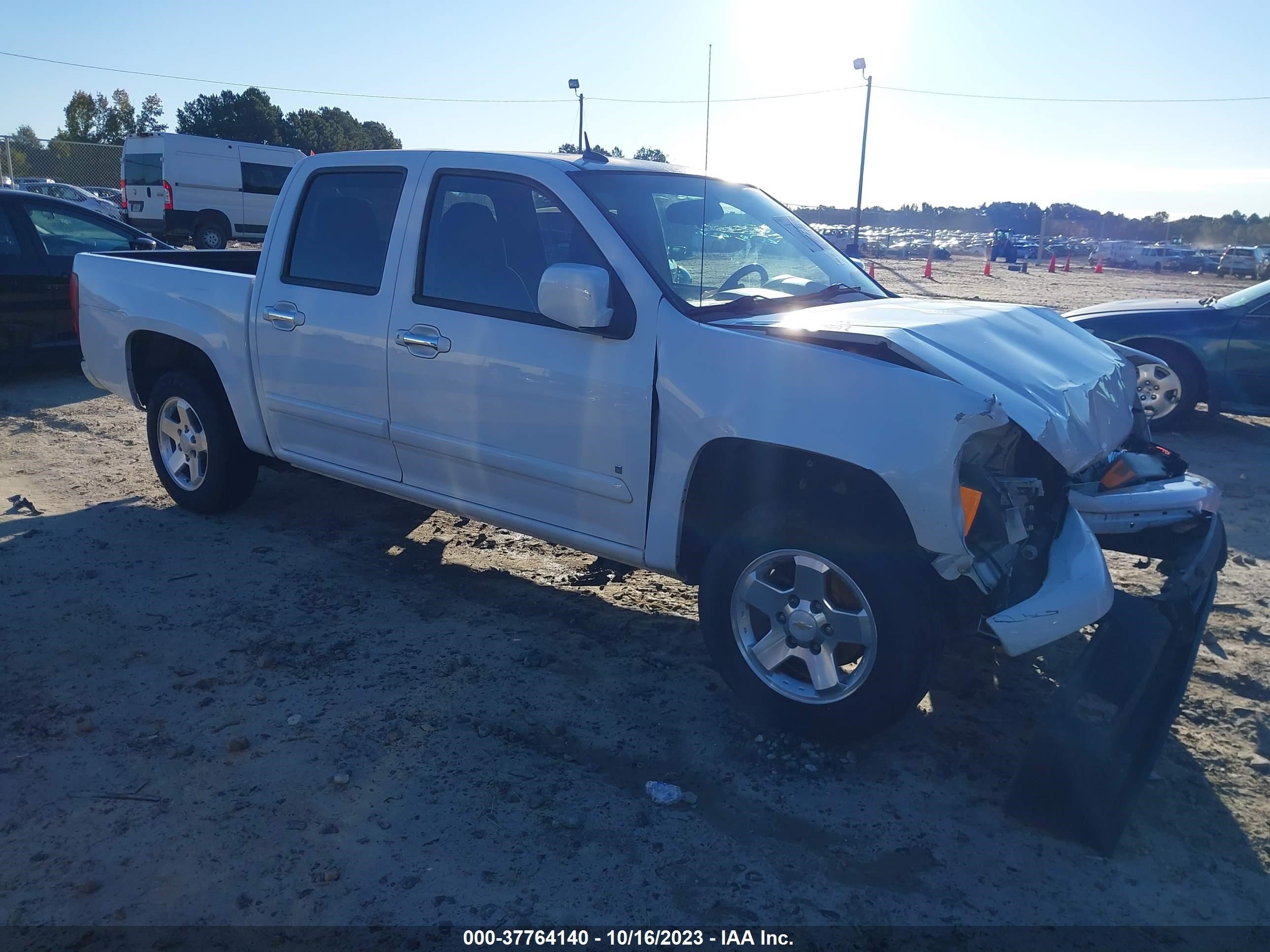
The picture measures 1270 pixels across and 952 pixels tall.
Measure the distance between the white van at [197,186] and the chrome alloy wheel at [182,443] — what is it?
18.4 metres

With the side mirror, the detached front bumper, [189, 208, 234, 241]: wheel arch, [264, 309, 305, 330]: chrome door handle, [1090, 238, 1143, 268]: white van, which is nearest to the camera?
the detached front bumper

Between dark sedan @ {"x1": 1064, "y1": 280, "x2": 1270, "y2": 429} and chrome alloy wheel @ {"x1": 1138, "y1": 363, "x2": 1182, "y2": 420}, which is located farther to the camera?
chrome alloy wheel @ {"x1": 1138, "y1": 363, "x2": 1182, "y2": 420}

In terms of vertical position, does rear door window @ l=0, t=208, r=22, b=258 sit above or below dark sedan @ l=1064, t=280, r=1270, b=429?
above

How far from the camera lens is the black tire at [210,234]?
22.0 m

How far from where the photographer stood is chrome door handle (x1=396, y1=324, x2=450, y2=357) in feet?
13.4

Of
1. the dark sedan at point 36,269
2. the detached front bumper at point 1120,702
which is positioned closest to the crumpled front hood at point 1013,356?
the detached front bumper at point 1120,702

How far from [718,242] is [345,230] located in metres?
1.88

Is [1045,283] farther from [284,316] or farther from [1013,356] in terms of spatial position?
[284,316]

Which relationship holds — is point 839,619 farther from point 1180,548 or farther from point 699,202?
point 699,202

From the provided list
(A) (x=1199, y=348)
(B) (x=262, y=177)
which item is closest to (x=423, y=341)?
(A) (x=1199, y=348)

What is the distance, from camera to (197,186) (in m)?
21.7

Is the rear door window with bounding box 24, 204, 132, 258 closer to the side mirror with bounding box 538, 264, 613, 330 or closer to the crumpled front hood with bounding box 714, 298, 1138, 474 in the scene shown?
the side mirror with bounding box 538, 264, 613, 330

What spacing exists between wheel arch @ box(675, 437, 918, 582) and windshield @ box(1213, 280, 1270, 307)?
21.6 feet

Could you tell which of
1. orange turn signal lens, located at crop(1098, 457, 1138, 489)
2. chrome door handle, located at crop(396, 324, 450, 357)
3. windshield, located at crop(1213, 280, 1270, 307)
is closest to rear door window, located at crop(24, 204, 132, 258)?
chrome door handle, located at crop(396, 324, 450, 357)
